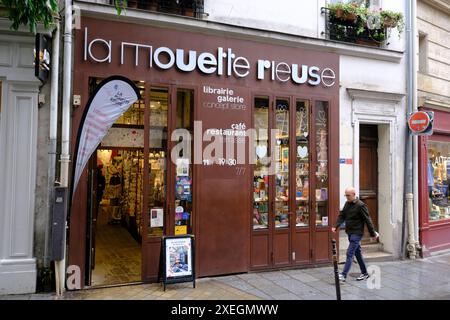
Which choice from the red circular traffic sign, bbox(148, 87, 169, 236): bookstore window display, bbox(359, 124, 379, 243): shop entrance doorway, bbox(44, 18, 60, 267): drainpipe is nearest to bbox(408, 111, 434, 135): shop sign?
the red circular traffic sign

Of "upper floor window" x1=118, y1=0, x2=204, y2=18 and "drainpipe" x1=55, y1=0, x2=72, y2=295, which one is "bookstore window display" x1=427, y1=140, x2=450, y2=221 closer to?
"upper floor window" x1=118, y1=0, x2=204, y2=18

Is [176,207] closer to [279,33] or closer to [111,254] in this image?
[111,254]

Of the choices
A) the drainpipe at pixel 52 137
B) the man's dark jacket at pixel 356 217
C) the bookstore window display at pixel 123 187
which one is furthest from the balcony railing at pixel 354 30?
the drainpipe at pixel 52 137

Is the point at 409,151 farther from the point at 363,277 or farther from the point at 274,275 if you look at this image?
the point at 274,275

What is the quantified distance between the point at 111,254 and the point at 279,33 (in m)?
5.97

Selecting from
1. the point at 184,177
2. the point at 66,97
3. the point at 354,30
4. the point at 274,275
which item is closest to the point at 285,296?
the point at 274,275

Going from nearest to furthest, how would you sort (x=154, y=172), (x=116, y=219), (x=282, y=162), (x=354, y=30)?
(x=154, y=172) → (x=282, y=162) → (x=354, y=30) → (x=116, y=219)

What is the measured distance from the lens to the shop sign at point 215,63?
6840 millimetres

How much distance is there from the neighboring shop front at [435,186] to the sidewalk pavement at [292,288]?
5.98ft

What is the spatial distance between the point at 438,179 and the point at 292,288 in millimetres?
6580

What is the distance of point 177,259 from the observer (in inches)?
262

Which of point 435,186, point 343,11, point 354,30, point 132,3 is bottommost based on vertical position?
point 435,186

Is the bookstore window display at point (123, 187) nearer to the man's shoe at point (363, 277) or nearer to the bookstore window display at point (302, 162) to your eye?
the bookstore window display at point (302, 162)

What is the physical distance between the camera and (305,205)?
27.7ft
